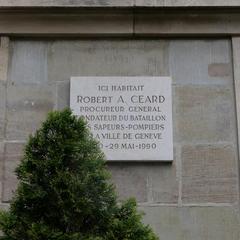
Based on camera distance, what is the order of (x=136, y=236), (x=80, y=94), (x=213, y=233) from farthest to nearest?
(x=80, y=94)
(x=213, y=233)
(x=136, y=236)

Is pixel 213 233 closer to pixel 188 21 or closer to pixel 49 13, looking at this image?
pixel 188 21

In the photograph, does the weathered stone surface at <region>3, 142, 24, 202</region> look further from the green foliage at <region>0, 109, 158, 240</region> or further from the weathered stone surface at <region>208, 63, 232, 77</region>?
the weathered stone surface at <region>208, 63, 232, 77</region>

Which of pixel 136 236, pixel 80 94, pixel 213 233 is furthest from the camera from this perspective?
pixel 80 94

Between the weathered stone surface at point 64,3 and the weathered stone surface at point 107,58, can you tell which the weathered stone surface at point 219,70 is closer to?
the weathered stone surface at point 107,58

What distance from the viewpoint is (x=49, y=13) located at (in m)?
6.77

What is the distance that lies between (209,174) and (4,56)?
2.35m

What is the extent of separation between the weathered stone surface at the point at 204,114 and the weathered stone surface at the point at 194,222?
0.70 meters

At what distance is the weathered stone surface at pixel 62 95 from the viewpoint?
6.60 m

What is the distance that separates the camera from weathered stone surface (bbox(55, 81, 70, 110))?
6.60 m

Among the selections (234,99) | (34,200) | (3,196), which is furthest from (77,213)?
(234,99)

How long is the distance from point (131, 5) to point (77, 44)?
0.68 metres

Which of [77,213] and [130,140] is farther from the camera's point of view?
[130,140]

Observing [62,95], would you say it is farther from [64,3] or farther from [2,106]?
[64,3]

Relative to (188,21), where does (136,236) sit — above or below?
below
